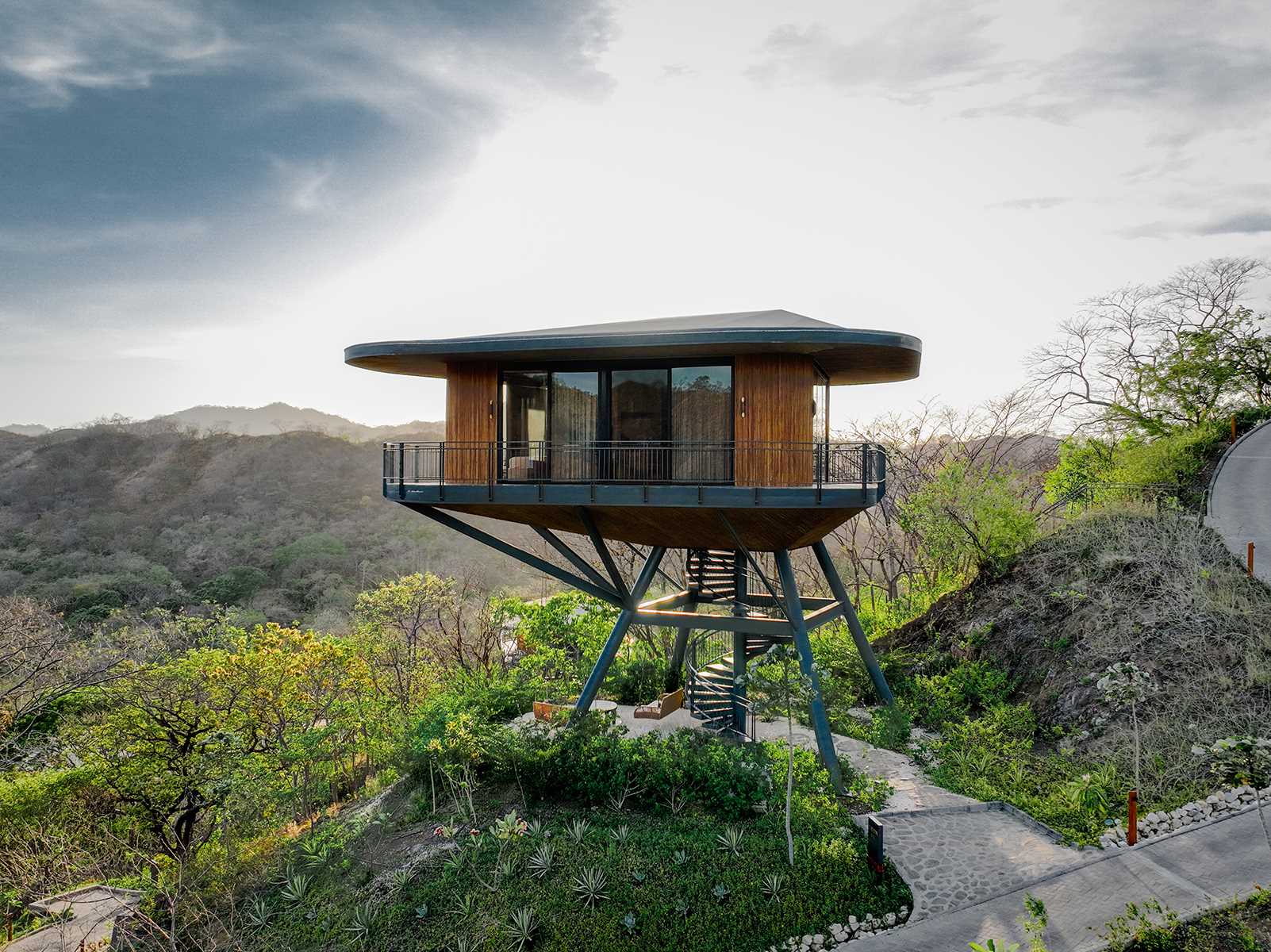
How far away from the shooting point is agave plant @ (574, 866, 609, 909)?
8.81 meters

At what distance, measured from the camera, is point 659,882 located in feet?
29.4

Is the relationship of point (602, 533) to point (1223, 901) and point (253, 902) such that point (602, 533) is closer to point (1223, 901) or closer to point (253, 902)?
point (253, 902)

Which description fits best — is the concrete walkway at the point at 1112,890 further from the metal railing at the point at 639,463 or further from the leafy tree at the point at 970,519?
the leafy tree at the point at 970,519

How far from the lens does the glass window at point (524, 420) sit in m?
12.2

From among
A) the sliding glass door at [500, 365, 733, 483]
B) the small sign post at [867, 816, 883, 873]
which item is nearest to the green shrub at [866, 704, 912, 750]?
the small sign post at [867, 816, 883, 873]

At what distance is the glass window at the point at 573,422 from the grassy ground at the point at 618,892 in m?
5.40

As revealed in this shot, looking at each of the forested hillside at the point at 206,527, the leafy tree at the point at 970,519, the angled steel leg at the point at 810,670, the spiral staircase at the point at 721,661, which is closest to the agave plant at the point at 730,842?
the angled steel leg at the point at 810,670

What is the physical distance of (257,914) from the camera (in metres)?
9.81

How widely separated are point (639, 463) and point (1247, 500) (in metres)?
13.5

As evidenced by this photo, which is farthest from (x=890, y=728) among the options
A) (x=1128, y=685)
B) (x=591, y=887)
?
(x=591, y=887)

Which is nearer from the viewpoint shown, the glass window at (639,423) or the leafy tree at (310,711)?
the glass window at (639,423)

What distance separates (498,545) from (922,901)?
8131mm

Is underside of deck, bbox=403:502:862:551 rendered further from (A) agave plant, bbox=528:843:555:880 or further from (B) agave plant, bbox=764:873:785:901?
(A) agave plant, bbox=528:843:555:880

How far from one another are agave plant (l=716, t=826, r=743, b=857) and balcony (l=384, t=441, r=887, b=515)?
4.46 metres
